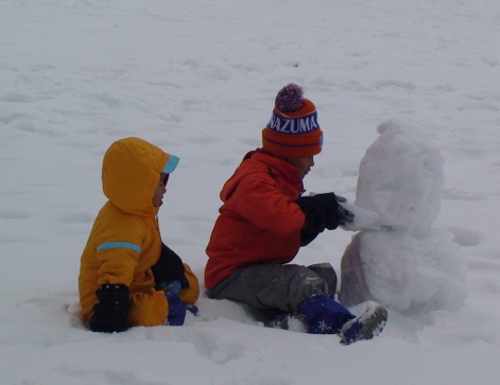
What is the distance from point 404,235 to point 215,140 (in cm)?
317

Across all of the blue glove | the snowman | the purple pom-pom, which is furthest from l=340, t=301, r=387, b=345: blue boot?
the purple pom-pom

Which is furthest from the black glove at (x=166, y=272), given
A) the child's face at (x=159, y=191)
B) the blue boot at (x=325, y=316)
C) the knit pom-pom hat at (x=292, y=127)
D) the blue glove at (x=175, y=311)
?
the knit pom-pom hat at (x=292, y=127)

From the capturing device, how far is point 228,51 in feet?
32.9

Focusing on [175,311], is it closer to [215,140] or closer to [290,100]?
[290,100]

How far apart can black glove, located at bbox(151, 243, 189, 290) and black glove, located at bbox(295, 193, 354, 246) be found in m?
0.62

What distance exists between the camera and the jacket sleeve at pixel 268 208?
2854 mm

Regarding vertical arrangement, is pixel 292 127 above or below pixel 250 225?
above

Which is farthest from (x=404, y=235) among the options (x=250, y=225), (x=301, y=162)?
(x=250, y=225)

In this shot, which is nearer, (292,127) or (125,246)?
(125,246)

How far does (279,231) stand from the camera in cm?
288

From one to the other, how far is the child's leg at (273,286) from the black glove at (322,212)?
219 millimetres

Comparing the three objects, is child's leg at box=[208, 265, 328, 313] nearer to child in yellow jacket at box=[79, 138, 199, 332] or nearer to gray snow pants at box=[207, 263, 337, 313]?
gray snow pants at box=[207, 263, 337, 313]

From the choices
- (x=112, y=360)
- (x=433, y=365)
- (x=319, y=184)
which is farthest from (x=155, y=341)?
(x=319, y=184)

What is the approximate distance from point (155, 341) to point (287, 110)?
4.28 ft
